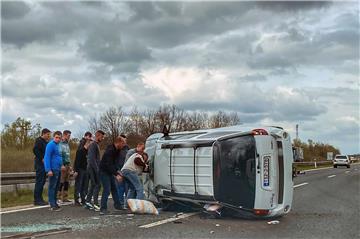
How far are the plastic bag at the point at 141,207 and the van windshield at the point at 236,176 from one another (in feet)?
5.52

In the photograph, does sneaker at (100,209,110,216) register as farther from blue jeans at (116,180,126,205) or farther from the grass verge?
the grass verge

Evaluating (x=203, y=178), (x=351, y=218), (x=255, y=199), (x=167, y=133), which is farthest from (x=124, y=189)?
(x=351, y=218)

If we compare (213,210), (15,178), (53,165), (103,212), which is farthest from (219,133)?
(15,178)

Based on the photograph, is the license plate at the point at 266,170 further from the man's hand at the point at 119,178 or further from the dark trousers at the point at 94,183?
the dark trousers at the point at 94,183

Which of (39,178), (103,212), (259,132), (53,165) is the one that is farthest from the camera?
(39,178)

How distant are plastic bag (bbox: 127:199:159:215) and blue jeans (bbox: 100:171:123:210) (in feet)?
1.76

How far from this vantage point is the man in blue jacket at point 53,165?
1121 centimetres

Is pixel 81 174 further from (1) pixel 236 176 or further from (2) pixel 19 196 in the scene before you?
(1) pixel 236 176

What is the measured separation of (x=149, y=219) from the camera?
32.1 feet

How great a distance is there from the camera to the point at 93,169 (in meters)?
11.3

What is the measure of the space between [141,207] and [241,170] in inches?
93.8

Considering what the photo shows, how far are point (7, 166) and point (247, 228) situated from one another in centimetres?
1817

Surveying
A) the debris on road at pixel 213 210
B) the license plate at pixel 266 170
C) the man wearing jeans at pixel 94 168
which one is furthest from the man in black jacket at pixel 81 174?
the license plate at pixel 266 170

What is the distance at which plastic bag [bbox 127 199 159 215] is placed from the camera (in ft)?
34.3
